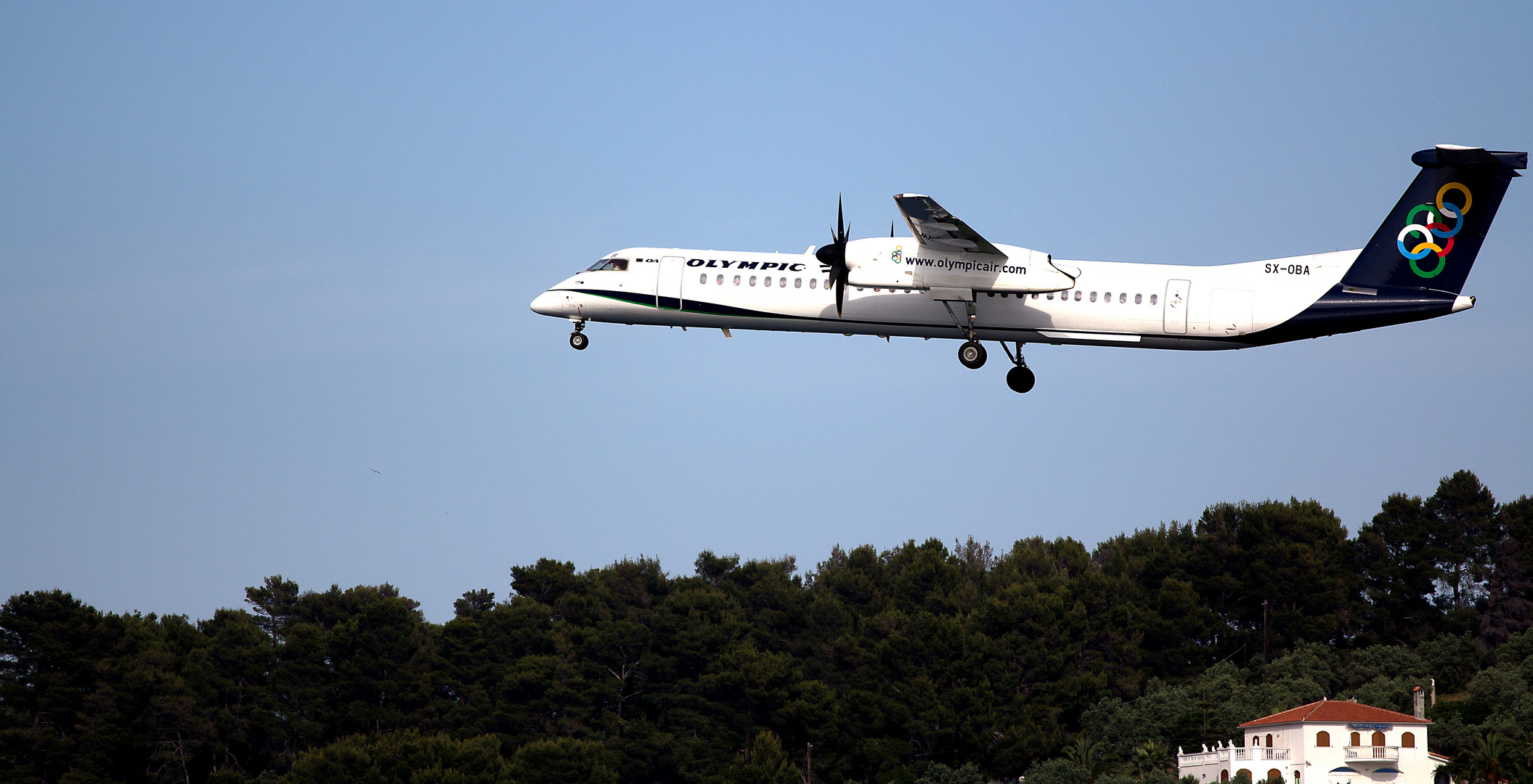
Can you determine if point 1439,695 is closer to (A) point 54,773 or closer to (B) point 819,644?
(B) point 819,644

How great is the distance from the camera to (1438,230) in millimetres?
34156

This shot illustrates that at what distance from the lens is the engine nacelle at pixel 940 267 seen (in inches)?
1325

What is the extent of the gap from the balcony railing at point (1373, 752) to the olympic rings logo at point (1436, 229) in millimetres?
45837

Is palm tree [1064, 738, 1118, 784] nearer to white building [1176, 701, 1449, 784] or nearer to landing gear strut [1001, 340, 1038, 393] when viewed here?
white building [1176, 701, 1449, 784]

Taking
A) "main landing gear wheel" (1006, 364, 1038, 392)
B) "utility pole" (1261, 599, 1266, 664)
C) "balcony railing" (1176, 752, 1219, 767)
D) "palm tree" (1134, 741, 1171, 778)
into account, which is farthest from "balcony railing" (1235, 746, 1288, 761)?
"main landing gear wheel" (1006, 364, 1038, 392)

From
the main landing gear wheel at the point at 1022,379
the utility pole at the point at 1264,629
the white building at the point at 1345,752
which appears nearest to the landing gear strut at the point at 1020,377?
the main landing gear wheel at the point at 1022,379

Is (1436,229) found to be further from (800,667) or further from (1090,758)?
(800,667)

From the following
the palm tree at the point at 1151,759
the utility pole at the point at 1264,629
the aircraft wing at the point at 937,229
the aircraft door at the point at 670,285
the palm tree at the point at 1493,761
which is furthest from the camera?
the utility pole at the point at 1264,629

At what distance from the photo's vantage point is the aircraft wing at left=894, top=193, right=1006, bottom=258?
32.3 metres

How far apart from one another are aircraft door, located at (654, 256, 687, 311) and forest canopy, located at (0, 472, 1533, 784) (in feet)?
165

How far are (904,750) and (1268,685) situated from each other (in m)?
21.2

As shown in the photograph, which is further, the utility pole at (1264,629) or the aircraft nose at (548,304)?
the utility pole at (1264,629)

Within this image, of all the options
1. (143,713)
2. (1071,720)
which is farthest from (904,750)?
(143,713)

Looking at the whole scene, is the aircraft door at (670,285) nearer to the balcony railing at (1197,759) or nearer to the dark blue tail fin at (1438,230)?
the dark blue tail fin at (1438,230)
